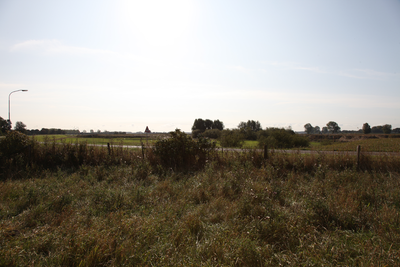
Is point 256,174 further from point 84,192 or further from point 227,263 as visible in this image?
point 84,192

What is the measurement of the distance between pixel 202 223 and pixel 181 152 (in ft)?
21.5

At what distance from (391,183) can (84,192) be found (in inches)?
420

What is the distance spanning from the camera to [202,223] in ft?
14.5

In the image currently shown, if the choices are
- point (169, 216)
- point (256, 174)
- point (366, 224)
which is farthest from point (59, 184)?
point (366, 224)

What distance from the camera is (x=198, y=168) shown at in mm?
10266

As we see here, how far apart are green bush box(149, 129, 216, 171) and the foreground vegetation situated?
2.19 meters

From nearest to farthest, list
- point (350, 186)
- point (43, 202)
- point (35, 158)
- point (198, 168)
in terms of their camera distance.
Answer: point (43, 202) → point (350, 186) → point (198, 168) → point (35, 158)

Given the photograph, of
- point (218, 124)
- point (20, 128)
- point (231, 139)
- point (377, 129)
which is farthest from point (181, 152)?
point (377, 129)

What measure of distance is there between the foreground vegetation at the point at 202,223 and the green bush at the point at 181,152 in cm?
219

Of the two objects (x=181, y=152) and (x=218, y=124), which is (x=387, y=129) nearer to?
(x=218, y=124)

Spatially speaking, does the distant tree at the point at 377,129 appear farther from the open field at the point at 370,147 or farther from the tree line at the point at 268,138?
the open field at the point at 370,147

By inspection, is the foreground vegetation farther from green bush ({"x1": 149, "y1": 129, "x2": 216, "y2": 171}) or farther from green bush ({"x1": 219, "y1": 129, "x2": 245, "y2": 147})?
green bush ({"x1": 219, "y1": 129, "x2": 245, "y2": 147})

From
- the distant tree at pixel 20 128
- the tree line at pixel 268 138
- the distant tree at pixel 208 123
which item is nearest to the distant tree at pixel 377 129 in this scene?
the distant tree at pixel 208 123

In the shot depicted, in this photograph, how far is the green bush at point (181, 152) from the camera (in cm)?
1073
